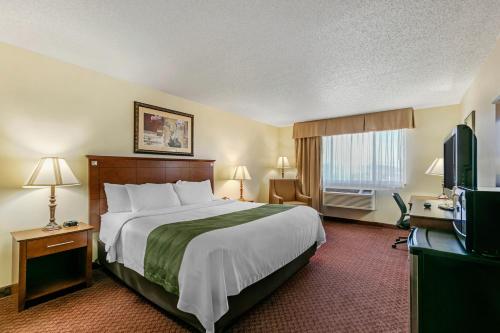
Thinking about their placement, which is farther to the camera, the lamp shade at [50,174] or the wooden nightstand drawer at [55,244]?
the lamp shade at [50,174]

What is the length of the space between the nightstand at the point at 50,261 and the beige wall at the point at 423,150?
5.18m

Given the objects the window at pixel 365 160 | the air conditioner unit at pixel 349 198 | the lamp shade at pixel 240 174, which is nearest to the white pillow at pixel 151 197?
the lamp shade at pixel 240 174

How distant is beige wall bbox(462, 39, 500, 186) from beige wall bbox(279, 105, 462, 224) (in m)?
1.55

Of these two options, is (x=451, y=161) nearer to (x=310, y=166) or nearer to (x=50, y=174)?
(x=310, y=166)

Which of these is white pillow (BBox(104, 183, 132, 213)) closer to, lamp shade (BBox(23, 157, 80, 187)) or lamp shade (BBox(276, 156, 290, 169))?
lamp shade (BBox(23, 157, 80, 187))

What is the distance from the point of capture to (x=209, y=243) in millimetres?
1730

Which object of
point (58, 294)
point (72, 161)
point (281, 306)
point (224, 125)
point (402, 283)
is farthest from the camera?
point (224, 125)

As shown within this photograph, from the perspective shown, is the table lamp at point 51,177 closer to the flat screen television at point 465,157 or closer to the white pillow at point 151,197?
the white pillow at point 151,197

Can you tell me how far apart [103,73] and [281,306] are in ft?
11.1

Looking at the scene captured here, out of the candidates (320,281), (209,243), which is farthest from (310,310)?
(209,243)

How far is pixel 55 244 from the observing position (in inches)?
88.0

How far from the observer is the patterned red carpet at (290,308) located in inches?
73.5

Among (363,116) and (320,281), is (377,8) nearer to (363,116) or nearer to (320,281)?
(320,281)

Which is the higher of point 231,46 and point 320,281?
point 231,46
